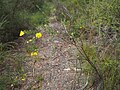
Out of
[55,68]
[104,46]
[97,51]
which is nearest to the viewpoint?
[97,51]

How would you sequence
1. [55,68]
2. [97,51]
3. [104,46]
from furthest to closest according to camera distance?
1. [55,68]
2. [104,46]
3. [97,51]

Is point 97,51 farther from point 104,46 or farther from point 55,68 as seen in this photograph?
point 55,68

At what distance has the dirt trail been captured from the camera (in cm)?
324

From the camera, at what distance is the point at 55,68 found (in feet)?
12.1

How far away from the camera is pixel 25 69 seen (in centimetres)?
376

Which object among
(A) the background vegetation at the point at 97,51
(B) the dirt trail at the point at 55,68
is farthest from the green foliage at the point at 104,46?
(B) the dirt trail at the point at 55,68

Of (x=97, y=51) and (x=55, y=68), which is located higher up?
(x=97, y=51)

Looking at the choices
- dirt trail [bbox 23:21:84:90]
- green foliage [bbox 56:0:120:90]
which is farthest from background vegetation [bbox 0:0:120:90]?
dirt trail [bbox 23:21:84:90]

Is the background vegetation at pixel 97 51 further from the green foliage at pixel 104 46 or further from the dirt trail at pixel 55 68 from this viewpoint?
the dirt trail at pixel 55 68

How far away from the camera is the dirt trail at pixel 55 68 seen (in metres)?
3.24

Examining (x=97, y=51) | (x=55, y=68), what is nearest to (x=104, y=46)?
(x=97, y=51)

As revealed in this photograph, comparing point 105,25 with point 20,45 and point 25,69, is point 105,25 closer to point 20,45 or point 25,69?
point 25,69

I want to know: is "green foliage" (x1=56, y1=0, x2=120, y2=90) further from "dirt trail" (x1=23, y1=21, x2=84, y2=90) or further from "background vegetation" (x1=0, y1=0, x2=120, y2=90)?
"dirt trail" (x1=23, y1=21, x2=84, y2=90)

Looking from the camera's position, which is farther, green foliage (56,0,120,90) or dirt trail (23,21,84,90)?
dirt trail (23,21,84,90)
